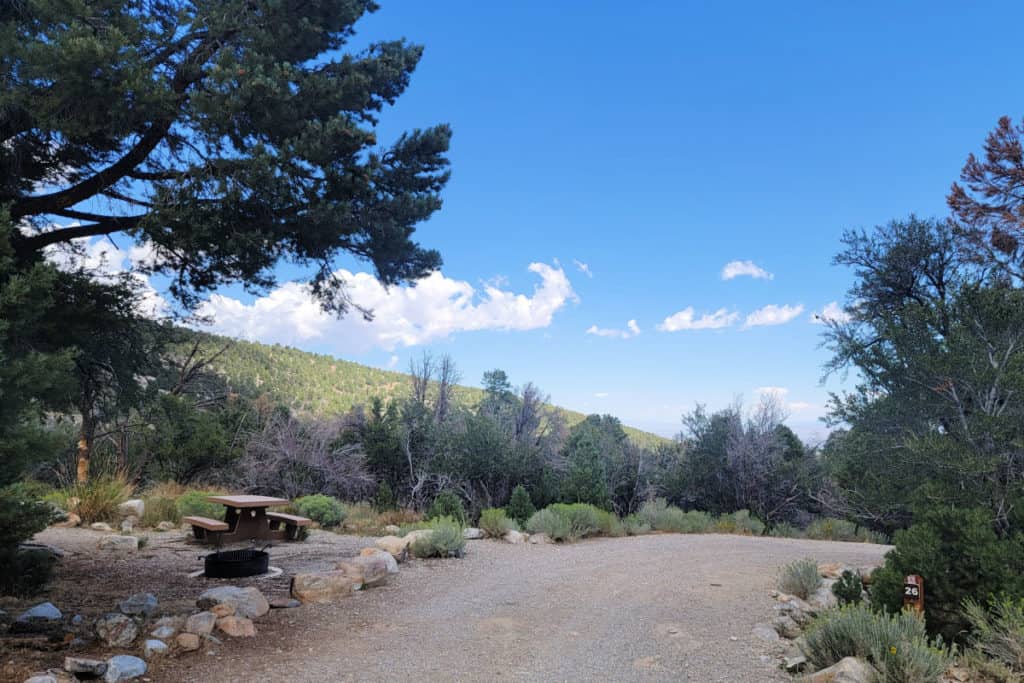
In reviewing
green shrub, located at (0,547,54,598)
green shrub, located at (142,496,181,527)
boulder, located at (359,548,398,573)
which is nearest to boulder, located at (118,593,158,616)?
green shrub, located at (0,547,54,598)

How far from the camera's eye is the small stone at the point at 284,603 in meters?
6.16

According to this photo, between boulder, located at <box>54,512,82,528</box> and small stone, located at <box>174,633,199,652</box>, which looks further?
boulder, located at <box>54,512,82,528</box>

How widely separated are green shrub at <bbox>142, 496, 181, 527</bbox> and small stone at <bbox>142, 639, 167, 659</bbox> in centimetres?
705

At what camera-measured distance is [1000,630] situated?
4.85 m

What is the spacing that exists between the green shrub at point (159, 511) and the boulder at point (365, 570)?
5512 mm

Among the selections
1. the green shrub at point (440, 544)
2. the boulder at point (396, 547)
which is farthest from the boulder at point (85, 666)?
the green shrub at point (440, 544)

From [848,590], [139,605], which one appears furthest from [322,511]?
[848,590]

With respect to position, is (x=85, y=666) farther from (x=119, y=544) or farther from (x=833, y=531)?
(x=833, y=531)

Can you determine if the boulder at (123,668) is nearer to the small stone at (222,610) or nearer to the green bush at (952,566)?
the small stone at (222,610)

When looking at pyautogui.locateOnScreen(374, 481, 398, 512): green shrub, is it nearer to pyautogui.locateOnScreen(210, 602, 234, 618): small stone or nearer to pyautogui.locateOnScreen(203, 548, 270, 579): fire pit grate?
pyautogui.locateOnScreen(203, 548, 270, 579): fire pit grate

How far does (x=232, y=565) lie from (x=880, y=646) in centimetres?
666

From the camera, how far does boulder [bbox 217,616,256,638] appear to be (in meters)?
5.29

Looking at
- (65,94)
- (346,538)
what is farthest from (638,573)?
(65,94)

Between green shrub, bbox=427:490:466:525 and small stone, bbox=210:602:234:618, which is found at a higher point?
green shrub, bbox=427:490:466:525
